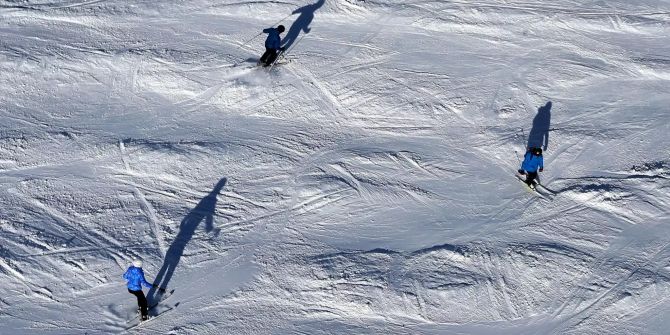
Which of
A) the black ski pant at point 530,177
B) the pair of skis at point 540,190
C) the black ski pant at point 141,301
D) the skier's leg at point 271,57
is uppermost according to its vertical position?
the skier's leg at point 271,57

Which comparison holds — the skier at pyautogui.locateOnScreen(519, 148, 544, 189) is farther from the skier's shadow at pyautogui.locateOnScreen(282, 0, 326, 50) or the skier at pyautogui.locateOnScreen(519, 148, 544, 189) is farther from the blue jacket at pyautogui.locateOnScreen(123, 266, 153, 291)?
the blue jacket at pyautogui.locateOnScreen(123, 266, 153, 291)

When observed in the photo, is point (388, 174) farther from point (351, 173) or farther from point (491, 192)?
point (491, 192)

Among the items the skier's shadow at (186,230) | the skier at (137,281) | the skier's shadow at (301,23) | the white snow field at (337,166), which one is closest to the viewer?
the skier at (137,281)

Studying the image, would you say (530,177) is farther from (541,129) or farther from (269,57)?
(269,57)

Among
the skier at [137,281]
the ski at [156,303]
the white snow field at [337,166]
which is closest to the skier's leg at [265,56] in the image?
the white snow field at [337,166]

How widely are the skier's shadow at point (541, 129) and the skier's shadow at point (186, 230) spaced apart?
696 centimetres

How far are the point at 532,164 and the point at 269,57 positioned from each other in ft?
22.2

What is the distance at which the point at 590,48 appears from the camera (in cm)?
1989

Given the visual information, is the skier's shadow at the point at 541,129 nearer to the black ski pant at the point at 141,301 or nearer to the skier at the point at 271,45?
the skier at the point at 271,45

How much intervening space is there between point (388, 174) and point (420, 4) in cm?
648

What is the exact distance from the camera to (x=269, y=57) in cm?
1850

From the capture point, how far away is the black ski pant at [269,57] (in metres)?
18.4

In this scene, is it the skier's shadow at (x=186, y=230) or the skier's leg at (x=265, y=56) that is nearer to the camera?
the skier's shadow at (x=186, y=230)

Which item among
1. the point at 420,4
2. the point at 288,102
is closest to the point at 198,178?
the point at 288,102
